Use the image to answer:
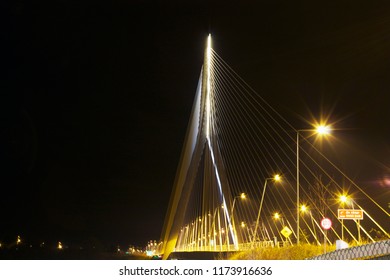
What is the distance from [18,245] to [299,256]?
98.5 meters

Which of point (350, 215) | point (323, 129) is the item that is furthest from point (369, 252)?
point (323, 129)

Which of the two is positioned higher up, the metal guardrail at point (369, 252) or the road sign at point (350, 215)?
the road sign at point (350, 215)

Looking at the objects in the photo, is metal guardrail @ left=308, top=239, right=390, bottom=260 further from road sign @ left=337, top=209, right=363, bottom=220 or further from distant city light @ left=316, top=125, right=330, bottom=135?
distant city light @ left=316, top=125, right=330, bottom=135

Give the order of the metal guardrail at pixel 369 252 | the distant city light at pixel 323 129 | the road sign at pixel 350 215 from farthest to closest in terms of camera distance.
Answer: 1. the distant city light at pixel 323 129
2. the road sign at pixel 350 215
3. the metal guardrail at pixel 369 252

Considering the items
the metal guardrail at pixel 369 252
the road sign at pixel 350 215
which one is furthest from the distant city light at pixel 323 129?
the metal guardrail at pixel 369 252

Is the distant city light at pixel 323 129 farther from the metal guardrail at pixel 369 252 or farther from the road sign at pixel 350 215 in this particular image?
the metal guardrail at pixel 369 252

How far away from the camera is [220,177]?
3136 cm

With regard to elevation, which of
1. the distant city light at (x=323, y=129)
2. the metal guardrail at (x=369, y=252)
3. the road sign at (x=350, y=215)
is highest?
the distant city light at (x=323, y=129)

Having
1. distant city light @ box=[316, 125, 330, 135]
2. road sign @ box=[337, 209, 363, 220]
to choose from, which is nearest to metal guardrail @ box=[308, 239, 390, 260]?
road sign @ box=[337, 209, 363, 220]

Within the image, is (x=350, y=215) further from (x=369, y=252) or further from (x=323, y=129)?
(x=369, y=252)

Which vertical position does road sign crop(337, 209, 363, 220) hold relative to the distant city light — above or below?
below

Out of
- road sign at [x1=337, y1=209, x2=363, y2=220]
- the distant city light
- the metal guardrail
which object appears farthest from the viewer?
the distant city light
